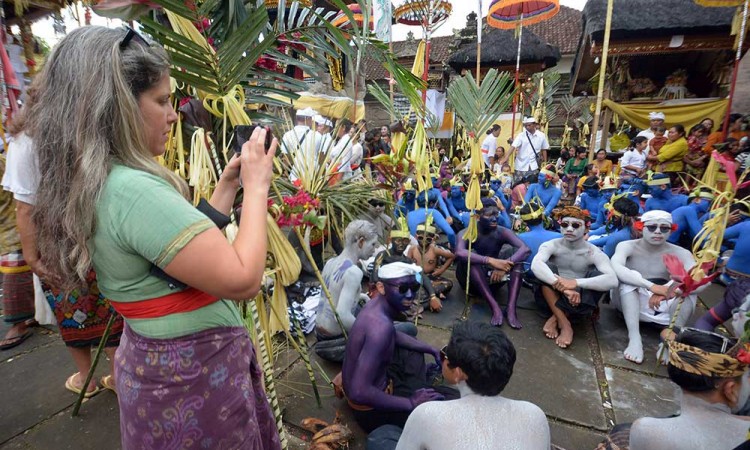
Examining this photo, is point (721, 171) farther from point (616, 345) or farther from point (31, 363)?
point (31, 363)

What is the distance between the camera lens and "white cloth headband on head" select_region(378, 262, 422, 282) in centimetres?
216

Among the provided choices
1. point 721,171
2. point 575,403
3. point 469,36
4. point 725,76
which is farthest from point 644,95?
point 575,403

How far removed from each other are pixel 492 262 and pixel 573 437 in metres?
1.88

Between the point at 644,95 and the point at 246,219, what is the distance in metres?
14.6

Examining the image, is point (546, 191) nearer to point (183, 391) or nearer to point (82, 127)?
point (183, 391)

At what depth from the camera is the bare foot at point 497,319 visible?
3791 mm

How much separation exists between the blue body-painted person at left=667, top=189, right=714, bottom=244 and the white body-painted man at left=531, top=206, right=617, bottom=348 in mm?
1726

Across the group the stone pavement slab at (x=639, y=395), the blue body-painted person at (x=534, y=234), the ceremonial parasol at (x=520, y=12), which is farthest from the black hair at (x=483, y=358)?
the ceremonial parasol at (x=520, y=12)

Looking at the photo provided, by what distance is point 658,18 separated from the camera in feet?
30.3

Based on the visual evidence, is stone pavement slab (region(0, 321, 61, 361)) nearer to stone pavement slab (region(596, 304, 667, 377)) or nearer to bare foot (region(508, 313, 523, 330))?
bare foot (region(508, 313, 523, 330))

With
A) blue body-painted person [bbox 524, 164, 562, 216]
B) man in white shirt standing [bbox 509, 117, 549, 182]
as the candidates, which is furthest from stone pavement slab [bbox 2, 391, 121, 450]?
man in white shirt standing [bbox 509, 117, 549, 182]

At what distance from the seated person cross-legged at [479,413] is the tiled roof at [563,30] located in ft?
77.6

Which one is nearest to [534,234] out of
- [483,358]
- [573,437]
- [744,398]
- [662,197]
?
[662,197]

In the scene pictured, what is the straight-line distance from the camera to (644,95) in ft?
39.1
